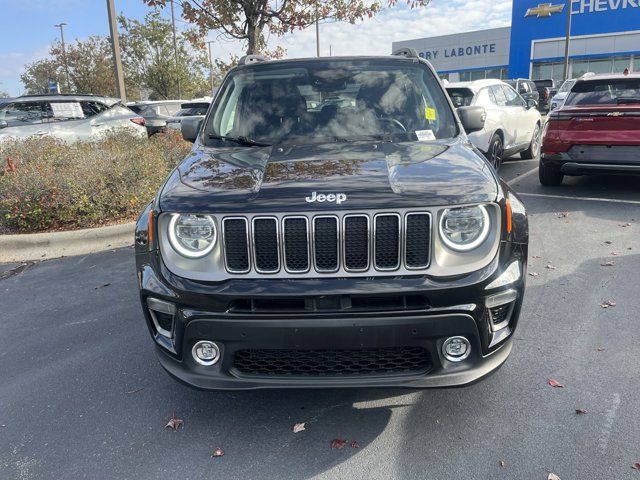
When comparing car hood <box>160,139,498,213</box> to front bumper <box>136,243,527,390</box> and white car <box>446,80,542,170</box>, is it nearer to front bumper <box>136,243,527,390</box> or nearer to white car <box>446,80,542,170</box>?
front bumper <box>136,243,527,390</box>

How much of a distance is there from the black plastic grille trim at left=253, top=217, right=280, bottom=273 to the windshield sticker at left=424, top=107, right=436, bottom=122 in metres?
1.78

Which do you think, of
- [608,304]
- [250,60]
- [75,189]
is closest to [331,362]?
[608,304]

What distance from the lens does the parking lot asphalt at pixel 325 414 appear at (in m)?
2.54

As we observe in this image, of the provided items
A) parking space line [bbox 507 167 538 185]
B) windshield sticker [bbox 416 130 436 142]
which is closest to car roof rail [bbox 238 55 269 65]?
windshield sticker [bbox 416 130 436 142]

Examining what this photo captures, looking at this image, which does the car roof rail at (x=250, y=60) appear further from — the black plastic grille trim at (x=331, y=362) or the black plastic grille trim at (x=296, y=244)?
the black plastic grille trim at (x=331, y=362)

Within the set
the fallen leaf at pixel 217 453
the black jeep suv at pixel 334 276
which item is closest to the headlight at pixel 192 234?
the black jeep suv at pixel 334 276

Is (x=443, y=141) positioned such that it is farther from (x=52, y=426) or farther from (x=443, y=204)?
(x=52, y=426)

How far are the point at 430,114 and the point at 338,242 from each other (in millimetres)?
1739

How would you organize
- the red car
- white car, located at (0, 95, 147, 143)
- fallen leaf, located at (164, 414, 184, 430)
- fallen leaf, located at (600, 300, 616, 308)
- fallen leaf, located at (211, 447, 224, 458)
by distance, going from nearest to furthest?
fallen leaf, located at (211, 447, 224, 458) → fallen leaf, located at (164, 414, 184, 430) → fallen leaf, located at (600, 300, 616, 308) → the red car → white car, located at (0, 95, 147, 143)

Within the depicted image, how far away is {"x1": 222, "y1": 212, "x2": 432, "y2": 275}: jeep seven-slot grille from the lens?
2418 millimetres

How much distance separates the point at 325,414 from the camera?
116 inches

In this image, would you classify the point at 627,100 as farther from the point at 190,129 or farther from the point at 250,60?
the point at 190,129

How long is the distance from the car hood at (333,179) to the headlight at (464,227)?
0.06m

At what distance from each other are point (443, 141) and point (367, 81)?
2.80 feet
